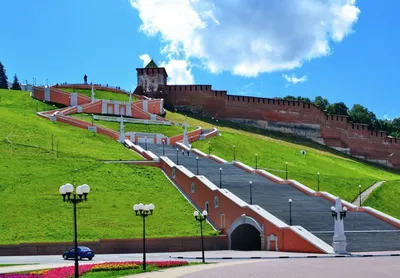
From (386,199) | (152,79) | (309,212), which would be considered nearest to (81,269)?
(309,212)

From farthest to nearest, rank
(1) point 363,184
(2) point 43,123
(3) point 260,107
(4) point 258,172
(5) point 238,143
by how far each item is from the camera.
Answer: (3) point 260,107 < (5) point 238,143 < (2) point 43,123 < (1) point 363,184 < (4) point 258,172

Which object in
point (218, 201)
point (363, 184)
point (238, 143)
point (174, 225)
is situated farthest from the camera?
point (238, 143)

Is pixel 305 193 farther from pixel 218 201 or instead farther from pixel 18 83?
pixel 18 83

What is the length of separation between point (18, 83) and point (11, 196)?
64.0 m

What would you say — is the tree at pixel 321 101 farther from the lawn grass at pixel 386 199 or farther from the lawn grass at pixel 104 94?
the lawn grass at pixel 386 199

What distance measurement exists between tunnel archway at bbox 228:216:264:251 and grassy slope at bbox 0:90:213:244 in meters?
1.41

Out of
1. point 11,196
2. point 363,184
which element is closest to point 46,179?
point 11,196

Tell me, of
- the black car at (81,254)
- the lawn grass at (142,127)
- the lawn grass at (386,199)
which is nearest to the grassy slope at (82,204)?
the black car at (81,254)

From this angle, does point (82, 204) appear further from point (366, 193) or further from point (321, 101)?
point (321, 101)

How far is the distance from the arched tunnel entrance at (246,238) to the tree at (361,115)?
69585 mm

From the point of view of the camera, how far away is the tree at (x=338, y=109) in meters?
97.3

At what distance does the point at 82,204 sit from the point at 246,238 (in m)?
8.85

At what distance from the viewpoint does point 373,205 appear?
127 feet

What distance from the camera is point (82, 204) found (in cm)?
3152
